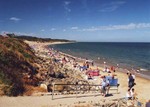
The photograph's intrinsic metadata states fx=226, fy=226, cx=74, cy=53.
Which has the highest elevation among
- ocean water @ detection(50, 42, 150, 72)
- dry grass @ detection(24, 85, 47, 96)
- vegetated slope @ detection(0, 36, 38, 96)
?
vegetated slope @ detection(0, 36, 38, 96)

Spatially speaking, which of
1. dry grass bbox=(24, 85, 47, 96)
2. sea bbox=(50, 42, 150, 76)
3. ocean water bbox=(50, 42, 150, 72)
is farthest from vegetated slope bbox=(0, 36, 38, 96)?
ocean water bbox=(50, 42, 150, 72)

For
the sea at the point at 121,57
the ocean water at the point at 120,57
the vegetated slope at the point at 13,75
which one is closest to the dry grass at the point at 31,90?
the vegetated slope at the point at 13,75

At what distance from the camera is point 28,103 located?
11.6 metres

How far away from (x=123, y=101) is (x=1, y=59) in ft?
28.3

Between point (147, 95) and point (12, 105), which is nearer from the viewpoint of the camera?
point (12, 105)

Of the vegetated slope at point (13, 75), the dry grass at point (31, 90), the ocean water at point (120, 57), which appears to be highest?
the vegetated slope at point (13, 75)

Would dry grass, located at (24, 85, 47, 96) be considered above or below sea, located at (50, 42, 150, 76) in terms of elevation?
above

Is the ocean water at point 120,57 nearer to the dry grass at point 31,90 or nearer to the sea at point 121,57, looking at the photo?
the sea at point 121,57

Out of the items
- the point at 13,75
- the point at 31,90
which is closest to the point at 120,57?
the point at 13,75

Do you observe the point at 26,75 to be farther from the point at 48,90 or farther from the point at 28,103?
the point at 28,103

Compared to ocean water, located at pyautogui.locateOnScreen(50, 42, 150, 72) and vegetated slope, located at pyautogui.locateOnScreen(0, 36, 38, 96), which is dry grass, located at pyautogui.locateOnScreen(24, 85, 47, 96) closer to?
vegetated slope, located at pyautogui.locateOnScreen(0, 36, 38, 96)

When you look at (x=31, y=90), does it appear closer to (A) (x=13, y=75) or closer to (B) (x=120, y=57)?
(A) (x=13, y=75)

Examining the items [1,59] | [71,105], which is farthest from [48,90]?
[1,59]

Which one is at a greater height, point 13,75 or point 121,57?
point 13,75
